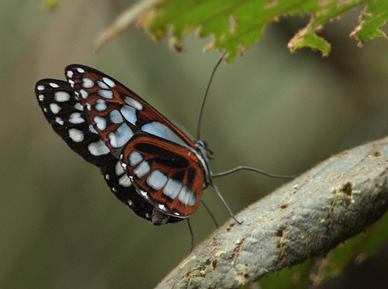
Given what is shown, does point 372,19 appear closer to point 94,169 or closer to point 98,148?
point 98,148

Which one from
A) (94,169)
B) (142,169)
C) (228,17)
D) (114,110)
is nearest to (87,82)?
(114,110)

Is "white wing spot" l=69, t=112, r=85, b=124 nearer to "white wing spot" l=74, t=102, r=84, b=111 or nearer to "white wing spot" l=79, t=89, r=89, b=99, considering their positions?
"white wing spot" l=74, t=102, r=84, b=111

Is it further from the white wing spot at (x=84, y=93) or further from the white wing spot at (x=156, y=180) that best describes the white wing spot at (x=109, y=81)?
the white wing spot at (x=156, y=180)

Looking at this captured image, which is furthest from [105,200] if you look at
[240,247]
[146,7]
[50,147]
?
[146,7]

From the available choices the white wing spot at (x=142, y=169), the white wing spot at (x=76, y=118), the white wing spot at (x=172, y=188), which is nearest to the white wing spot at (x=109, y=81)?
the white wing spot at (x=76, y=118)

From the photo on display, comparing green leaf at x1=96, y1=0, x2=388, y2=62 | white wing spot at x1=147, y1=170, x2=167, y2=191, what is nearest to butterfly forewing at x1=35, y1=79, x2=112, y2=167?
white wing spot at x1=147, y1=170, x2=167, y2=191

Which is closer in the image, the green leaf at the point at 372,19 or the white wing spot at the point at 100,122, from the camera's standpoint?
the green leaf at the point at 372,19
